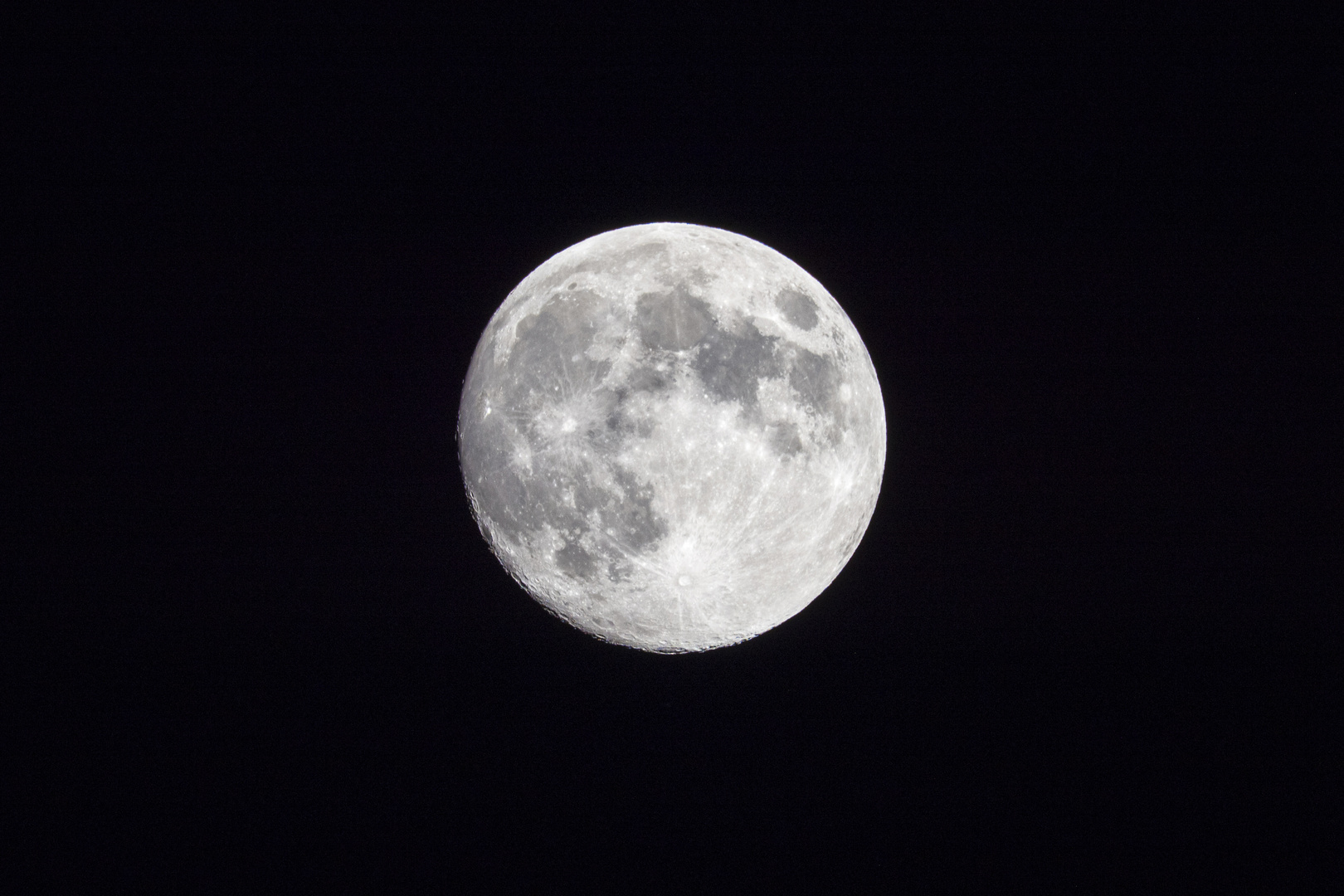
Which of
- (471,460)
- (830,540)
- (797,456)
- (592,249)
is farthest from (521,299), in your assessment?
(830,540)

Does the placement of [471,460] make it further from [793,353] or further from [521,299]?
[793,353]

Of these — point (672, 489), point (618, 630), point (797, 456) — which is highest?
point (797, 456)

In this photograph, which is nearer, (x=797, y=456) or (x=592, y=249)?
(x=797, y=456)

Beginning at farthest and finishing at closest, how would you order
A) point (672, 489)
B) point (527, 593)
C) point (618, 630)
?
point (527, 593) → point (618, 630) → point (672, 489)

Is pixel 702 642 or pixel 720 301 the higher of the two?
pixel 720 301

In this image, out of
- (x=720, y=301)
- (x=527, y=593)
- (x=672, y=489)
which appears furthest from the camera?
(x=527, y=593)

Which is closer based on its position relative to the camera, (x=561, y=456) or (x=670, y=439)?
(x=670, y=439)
